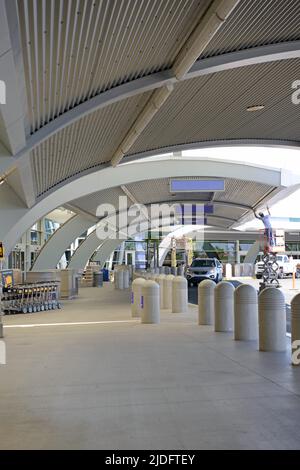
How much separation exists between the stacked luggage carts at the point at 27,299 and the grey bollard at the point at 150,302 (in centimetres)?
583

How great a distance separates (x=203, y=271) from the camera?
35094mm

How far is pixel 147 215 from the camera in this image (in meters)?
45.9

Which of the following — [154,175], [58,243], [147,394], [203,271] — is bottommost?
[147,394]

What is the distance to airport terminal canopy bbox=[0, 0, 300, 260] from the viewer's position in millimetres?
8469

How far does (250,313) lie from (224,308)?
58.1 inches

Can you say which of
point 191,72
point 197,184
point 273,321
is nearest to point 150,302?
point 273,321

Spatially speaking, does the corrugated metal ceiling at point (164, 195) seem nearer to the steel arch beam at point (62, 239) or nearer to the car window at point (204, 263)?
the steel arch beam at point (62, 239)

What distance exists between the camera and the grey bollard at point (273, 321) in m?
8.78

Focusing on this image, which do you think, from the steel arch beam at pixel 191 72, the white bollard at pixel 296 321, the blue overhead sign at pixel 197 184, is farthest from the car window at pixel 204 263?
the white bollard at pixel 296 321

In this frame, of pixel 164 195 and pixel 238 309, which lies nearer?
pixel 238 309

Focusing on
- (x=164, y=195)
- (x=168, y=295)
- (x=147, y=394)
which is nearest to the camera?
(x=147, y=394)

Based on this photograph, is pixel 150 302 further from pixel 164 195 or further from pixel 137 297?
pixel 164 195

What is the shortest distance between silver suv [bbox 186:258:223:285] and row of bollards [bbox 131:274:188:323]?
617 inches
